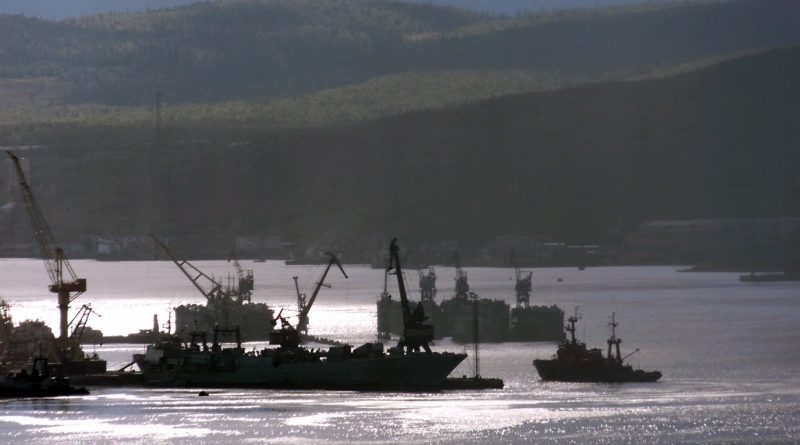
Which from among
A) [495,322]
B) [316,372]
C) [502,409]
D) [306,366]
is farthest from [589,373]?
[495,322]

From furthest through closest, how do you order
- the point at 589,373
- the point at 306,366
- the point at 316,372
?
the point at 589,373, the point at 306,366, the point at 316,372

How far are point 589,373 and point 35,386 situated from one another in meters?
26.4

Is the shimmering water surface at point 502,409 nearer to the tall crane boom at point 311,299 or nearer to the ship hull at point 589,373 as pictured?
the ship hull at point 589,373

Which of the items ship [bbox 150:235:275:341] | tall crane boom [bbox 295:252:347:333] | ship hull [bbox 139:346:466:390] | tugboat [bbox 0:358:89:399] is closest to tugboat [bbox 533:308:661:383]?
ship hull [bbox 139:346:466:390]

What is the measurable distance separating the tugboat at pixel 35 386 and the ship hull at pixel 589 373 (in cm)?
2208

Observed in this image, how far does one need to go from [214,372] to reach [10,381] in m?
9.87

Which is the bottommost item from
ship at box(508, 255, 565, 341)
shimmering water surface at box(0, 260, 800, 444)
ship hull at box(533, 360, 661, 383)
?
shimmering water surface at box(0, 260, 800, 444)

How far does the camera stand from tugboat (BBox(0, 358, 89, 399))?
94.0 m

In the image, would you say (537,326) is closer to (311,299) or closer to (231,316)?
(231,316)

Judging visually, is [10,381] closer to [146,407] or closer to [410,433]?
[146,407]

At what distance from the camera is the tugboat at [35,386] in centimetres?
9400

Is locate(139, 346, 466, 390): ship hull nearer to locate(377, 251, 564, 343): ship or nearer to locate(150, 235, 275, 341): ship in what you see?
locate(150, 235, 275, 341): ship

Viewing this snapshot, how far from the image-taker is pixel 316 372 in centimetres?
9731

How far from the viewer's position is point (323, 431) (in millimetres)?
79625
